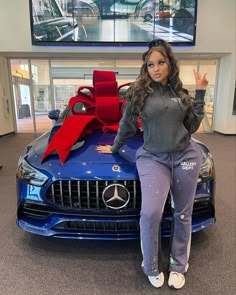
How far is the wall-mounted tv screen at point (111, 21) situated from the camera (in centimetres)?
667

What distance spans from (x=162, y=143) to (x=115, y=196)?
0.48 m

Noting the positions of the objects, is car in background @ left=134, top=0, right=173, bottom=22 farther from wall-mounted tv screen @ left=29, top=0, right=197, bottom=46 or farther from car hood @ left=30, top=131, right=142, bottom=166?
car hood @ left=30, top=131, right=142, bottom=166

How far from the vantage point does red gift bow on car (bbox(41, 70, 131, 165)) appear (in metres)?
1.98

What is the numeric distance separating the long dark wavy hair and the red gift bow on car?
67 cm

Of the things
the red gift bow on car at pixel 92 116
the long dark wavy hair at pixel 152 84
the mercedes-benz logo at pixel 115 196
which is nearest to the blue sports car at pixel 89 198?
the mercedes-benz logo at pixel 115 196

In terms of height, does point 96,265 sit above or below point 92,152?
below

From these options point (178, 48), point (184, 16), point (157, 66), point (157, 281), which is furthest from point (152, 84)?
point (184, 16)

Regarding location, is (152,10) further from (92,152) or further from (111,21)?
(92,152)

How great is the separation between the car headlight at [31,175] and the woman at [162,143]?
0.69 m

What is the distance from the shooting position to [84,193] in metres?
1.75

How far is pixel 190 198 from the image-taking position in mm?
1602

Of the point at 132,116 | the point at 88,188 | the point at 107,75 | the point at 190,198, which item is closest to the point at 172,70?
the point at 132,116

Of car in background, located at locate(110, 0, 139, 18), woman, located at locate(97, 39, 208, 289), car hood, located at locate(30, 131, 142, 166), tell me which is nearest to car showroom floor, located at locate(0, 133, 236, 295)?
woman, located at locate(97, 39, 208, 289)

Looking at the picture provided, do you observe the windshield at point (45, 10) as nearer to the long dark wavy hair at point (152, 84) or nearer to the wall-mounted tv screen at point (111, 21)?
the wall-mounted tv screen at point (111, 21)
